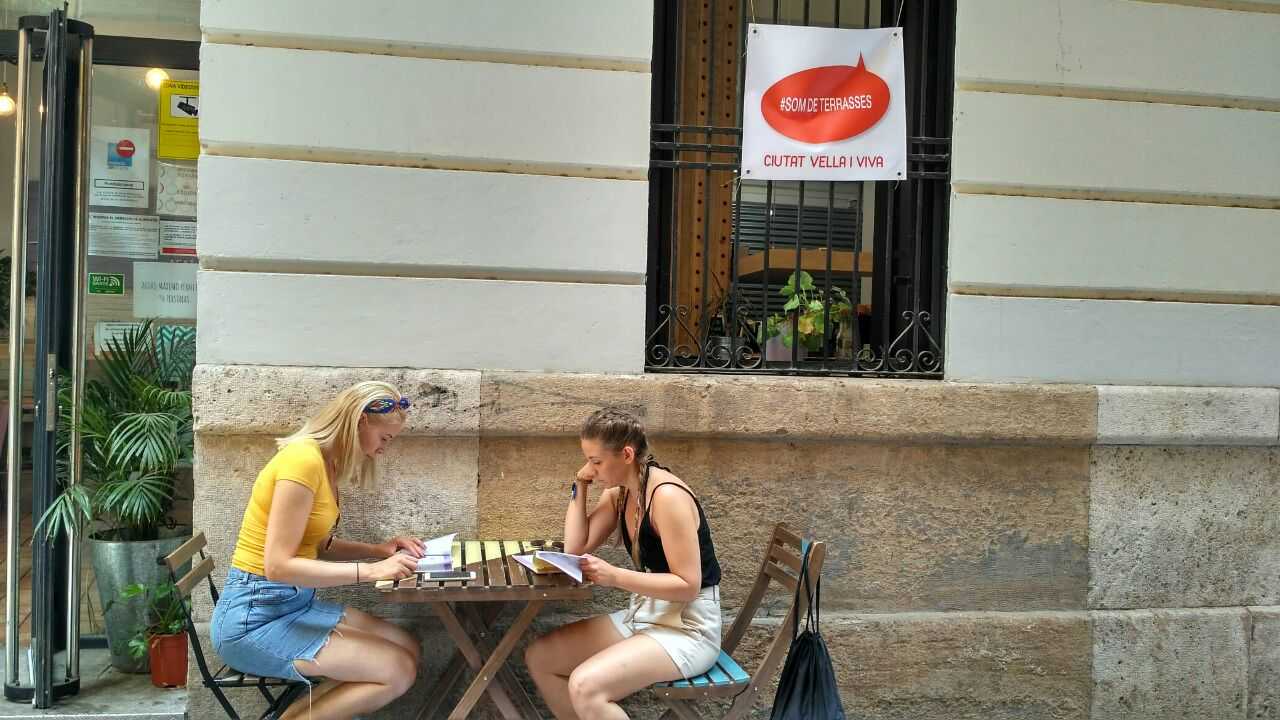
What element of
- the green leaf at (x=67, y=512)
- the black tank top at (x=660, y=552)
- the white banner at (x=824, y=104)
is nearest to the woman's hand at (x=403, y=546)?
the black tank top at (x=660, y=552)

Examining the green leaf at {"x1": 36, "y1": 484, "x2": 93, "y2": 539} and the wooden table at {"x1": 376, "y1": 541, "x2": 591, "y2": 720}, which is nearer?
the wooden table at {"x1": 376, "y1": 541, "x2": 591, "y2": 720}

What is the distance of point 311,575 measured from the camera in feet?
11.0

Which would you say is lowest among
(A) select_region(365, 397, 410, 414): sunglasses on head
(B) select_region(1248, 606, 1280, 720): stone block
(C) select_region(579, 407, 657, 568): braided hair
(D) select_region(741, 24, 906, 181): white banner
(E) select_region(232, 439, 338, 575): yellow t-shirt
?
(B) select_region(1248, 606, 1280, 720): stone block

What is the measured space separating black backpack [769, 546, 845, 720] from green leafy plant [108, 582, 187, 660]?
256 centimetres

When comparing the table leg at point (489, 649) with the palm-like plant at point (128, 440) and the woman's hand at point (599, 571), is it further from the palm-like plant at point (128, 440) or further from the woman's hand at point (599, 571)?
the palm-like plant at point (128, 440)

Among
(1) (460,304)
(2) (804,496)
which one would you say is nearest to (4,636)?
(1) (460,304)

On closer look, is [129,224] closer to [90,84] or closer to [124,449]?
[90,84]

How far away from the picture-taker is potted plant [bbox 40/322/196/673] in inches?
172

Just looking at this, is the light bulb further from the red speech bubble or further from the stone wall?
the red speech bubble

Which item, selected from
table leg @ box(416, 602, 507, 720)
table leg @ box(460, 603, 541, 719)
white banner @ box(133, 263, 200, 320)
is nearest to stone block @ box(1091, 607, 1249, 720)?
table leg @ box(460, 603, 541, 719)

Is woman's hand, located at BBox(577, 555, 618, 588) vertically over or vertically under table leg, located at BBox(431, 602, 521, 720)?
over

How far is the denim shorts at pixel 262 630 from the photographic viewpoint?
3459 mm

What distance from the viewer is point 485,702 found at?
4363mm

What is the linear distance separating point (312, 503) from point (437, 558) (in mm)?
492
